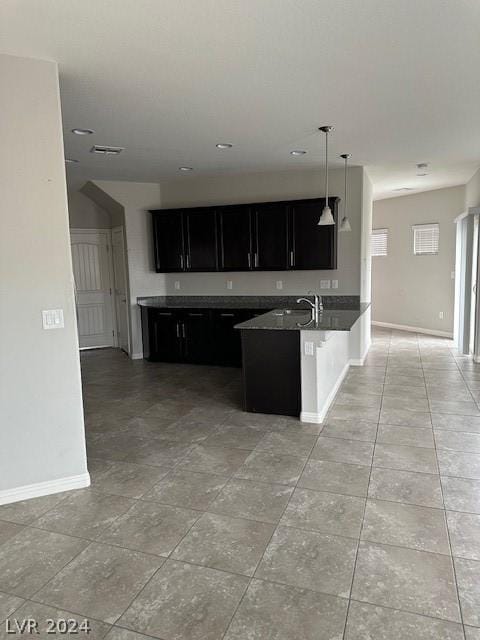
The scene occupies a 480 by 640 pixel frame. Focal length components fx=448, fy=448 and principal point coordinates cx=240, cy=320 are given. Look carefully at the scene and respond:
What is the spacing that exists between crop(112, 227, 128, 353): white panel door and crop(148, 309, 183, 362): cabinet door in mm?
701

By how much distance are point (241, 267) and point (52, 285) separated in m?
3.86

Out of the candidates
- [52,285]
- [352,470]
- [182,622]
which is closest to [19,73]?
[52,285]

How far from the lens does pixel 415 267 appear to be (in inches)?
355

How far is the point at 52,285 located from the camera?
2.82 metres

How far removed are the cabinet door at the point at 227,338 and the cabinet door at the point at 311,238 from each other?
1144mm

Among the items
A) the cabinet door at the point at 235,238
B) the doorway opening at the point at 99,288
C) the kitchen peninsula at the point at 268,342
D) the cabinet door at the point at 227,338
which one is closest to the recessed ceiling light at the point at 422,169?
the kitchen peninsula at the point at 268,342

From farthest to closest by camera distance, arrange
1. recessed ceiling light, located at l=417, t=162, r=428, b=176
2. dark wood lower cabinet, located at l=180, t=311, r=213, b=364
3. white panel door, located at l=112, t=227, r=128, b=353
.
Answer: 1. white panel door, located at l=112, t=227, r=128, b=353
2. dark wood lower cabinet, located at l=180, t=311, r=213, b=364
3. recessed ceiling light, located at l=417, t=162, r=428, b=176

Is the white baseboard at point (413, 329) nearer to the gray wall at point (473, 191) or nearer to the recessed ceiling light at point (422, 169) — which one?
the gray wall at point (473, 191)

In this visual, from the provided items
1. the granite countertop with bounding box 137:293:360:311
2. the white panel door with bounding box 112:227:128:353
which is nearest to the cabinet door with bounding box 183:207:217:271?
Result: the granite countertop with bounding box 137:293:360:311

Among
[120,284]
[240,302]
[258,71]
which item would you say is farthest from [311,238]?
[120,284]

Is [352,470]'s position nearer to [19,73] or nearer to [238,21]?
[238,21]

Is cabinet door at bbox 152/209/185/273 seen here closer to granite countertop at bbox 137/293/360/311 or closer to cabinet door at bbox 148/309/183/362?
granite countertop at bbox 137/293/360/311

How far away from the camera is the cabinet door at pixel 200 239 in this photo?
6.51 m

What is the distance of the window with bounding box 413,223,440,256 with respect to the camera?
8.61 m
